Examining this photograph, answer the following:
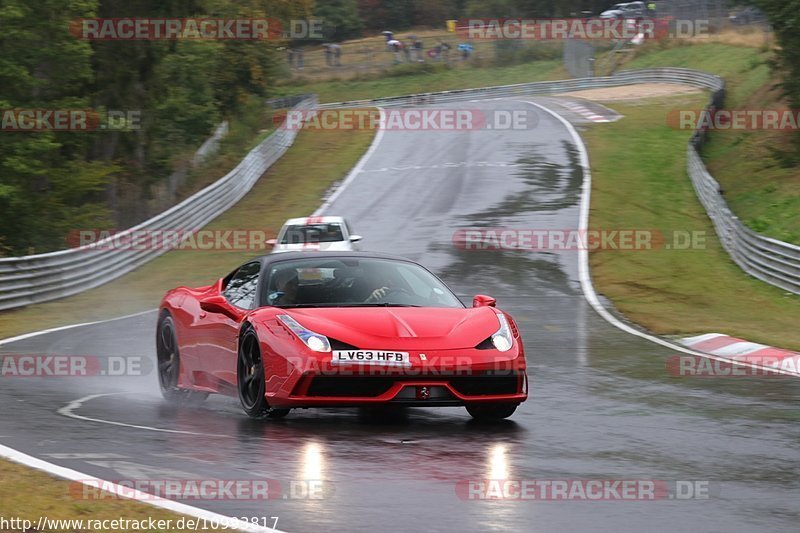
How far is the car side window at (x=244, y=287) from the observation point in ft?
33.0

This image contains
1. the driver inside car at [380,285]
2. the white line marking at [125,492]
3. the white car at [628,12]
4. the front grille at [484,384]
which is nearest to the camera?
the white line marking at [125,492]

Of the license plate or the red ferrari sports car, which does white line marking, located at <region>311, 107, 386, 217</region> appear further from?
the license plate

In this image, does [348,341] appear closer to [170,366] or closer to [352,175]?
[170,366]

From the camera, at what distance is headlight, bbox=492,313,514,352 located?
9180 millimetres

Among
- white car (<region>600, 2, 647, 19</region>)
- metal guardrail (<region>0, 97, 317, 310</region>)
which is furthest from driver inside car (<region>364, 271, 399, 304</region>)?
white car (<region>600, 2, 647, 19</region>)

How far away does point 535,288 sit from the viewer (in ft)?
79.8

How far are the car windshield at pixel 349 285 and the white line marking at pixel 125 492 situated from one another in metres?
2.73

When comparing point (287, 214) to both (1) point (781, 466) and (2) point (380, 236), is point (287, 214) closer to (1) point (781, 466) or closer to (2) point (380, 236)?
(2) point (380, 236)

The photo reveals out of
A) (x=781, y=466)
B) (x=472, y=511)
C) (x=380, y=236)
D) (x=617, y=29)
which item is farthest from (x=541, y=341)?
(x=617, y=29)

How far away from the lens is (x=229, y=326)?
994 centimetres

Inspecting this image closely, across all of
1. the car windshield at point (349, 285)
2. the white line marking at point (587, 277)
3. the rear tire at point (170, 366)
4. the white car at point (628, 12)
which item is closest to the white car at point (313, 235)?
the white line marking at point (587, 277)

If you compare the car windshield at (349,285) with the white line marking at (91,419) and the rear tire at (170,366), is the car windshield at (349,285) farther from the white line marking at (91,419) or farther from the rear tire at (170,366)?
the rear tire at (170,366)

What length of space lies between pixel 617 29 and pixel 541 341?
74.1 metres

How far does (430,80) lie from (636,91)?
2217cm
